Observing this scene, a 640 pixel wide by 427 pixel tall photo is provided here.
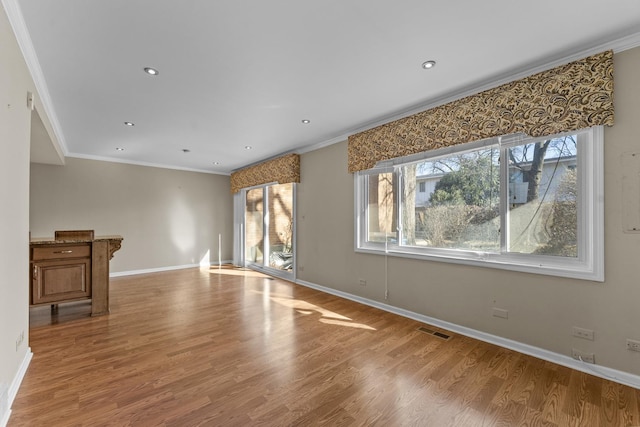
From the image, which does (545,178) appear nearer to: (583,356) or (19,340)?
(583,356)

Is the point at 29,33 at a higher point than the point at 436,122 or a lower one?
higher

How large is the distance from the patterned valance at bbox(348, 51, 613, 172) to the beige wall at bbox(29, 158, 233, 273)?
521cm

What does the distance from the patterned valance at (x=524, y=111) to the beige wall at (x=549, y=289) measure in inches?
5.4

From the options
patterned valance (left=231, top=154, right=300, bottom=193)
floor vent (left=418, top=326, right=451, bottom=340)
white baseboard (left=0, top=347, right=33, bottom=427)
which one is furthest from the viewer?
patterned valance (left=231, top=154, right=300, bottom=193)

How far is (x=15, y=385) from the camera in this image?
1.89m

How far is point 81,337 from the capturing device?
9.19 feet

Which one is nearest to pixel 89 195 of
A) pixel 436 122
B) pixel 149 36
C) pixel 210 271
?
pixel 210 271

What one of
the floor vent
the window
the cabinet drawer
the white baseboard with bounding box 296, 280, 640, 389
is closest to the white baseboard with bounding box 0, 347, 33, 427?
the cabinet drawer

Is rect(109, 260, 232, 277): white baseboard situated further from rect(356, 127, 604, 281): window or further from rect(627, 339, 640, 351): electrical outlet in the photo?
rect(627, 339, 640, 351): electrical outlet

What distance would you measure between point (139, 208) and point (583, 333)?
7242 millimetres

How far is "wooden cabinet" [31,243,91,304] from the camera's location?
311 cm

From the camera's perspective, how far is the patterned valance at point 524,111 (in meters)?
2.06

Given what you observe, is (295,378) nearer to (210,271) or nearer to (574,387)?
(574,387)

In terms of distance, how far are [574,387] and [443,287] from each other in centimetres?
125
